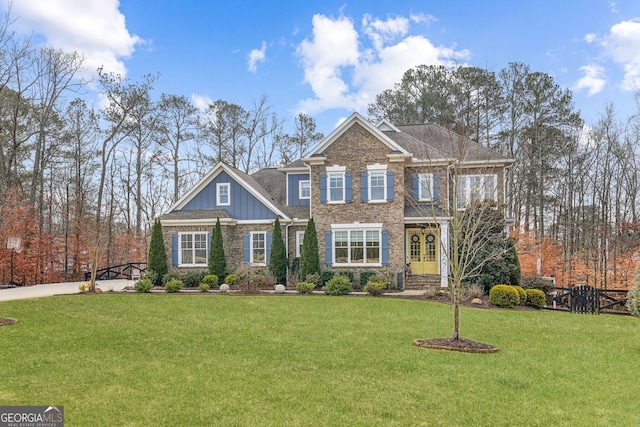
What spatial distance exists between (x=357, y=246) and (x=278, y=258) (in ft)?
12.7

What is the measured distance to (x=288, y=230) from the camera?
2359 cm

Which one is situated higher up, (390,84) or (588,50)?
(390,84)

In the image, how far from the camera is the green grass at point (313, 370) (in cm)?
578

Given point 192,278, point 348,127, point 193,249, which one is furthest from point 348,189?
point 192,278

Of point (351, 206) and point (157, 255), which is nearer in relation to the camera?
point (351, 206)

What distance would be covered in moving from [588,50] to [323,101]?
14224 millimetres

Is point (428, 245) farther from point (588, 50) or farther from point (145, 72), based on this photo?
point (145, 72)

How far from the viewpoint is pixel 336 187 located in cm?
2245

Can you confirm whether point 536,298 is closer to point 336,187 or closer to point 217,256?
point 336,187

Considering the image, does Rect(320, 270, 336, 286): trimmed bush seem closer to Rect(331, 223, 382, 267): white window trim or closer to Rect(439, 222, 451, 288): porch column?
Rect(331, 223, 382, 267): white window trim

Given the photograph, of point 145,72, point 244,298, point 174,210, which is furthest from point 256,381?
point 145,72

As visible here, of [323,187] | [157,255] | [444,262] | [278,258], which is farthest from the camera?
[157,255]

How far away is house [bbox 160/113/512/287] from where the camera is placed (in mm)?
21703

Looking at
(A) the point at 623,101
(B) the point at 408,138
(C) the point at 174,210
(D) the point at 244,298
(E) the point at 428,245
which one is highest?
(A) the point at 623,101
